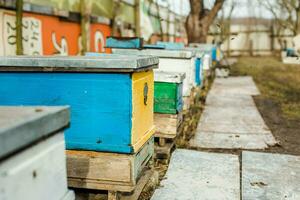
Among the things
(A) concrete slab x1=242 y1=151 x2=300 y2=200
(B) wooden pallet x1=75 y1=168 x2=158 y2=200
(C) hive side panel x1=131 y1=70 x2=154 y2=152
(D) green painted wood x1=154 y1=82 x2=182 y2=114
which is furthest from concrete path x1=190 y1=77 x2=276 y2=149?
(C) hive side panel x1=131 y1=70 x2=154 y2=152

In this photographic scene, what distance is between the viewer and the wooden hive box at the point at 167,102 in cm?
403

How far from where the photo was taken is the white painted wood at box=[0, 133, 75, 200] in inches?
52.2

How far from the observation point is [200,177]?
3.80 meters

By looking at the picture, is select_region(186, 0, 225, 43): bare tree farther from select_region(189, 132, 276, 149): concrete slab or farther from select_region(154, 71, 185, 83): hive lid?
select_region(154, 71, 185, 83): hive lid

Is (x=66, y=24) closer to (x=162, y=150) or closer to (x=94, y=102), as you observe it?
(x=162, y=150)

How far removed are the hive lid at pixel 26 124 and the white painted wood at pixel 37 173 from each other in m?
0.05

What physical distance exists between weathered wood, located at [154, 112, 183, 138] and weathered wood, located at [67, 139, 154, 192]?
1.54m

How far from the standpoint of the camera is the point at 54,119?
158cm

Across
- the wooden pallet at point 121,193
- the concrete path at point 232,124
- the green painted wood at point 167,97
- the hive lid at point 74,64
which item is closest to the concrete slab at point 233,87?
the concrete path at point 232,124

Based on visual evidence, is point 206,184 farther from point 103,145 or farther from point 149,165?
point 103,145

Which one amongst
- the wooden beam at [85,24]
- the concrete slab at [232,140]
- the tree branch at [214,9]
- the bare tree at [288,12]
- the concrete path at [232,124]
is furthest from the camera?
the bare tree at [288,12]

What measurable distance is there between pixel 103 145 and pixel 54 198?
850mm

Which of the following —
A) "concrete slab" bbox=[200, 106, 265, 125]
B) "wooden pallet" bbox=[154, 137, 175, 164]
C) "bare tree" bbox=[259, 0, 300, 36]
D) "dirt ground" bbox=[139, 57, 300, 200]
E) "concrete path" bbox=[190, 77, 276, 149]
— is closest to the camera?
"wooden pallet" bbox=[154, 137, 175, 164]

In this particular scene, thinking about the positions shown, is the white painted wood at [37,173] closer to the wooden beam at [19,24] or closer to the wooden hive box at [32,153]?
the wooden hive box at [32,153]
